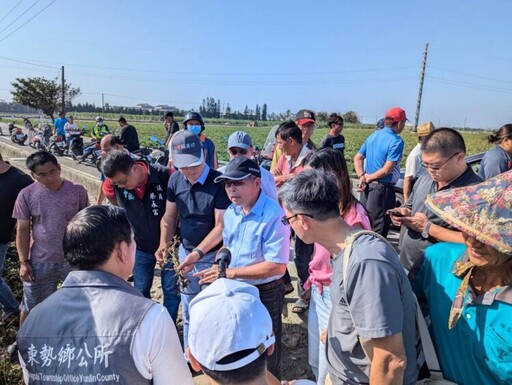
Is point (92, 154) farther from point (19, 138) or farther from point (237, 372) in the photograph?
point (237, 372)

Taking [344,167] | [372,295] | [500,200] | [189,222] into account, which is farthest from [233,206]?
[500,200]

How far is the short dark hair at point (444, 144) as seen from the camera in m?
2.33

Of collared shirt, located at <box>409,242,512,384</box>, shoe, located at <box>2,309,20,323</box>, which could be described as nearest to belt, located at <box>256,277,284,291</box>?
collared shirt, located at <box>409,242,512,384</box>

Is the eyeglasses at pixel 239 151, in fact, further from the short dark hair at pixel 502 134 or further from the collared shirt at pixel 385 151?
the short dark hair at pixel 502 134

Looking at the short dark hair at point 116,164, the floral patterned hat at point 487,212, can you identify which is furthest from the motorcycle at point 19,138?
the floral patterned hat at point 487,212

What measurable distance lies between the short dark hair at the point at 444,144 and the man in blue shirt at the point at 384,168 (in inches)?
69.7

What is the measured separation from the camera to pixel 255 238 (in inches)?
91.2

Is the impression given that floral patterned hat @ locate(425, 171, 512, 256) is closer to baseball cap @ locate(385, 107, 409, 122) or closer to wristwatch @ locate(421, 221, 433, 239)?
wristwatch @ locate(421, 221, 433, 239)

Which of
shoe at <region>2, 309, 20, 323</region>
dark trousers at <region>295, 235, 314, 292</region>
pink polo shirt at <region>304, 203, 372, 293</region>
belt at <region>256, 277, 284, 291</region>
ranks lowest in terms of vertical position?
shoe at <region>2, 309, 20, 323</region>

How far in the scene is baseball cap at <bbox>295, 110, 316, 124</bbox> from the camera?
15.4 ft

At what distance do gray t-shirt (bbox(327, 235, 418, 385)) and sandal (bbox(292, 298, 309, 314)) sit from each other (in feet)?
6.87

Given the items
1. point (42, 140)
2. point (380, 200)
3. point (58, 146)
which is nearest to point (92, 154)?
point (58, 146)

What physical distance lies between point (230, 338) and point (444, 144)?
6.55 feet

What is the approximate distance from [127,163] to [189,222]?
761mm
